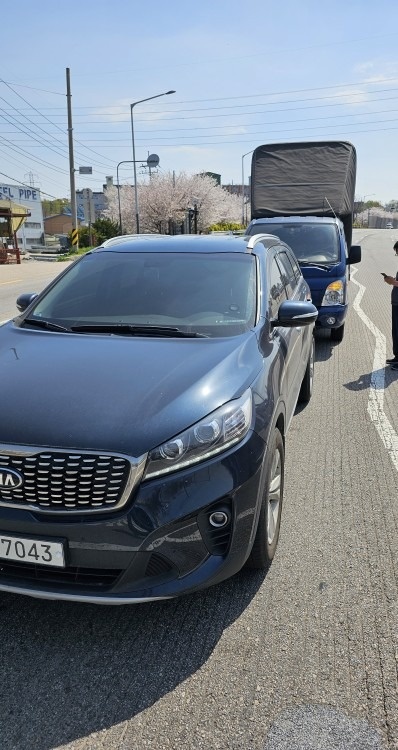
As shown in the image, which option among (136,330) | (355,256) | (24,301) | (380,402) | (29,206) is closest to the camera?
(136,330)

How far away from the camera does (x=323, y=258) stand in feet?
28.6

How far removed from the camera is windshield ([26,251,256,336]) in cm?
354

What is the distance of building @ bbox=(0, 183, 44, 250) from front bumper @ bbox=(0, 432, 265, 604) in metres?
66.9

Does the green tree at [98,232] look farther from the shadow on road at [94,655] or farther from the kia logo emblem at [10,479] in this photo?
the kia logo emblem at [10,479]

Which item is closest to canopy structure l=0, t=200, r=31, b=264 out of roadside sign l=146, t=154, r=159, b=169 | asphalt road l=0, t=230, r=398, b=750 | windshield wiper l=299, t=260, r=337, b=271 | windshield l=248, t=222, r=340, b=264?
roadside sign l=146, t=154, r=159, b=169

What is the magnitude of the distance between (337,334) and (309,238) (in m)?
1.55

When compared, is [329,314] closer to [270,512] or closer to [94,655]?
[270,512]

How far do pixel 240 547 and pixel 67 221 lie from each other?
122m

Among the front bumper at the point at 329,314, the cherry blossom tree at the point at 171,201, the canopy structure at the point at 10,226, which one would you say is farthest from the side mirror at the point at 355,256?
the cherry blossom tree at the point at 171,201

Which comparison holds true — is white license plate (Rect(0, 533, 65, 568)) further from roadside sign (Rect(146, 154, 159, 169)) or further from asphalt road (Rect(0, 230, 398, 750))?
roadside sign (Rect(146, 154, 159, 169))

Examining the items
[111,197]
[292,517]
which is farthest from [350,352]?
[111,197]

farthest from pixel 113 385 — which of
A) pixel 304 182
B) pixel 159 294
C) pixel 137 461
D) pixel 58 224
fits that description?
pixel 58 224

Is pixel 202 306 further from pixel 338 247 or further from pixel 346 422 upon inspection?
pixel 338 247

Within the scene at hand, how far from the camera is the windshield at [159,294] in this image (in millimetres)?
3543
